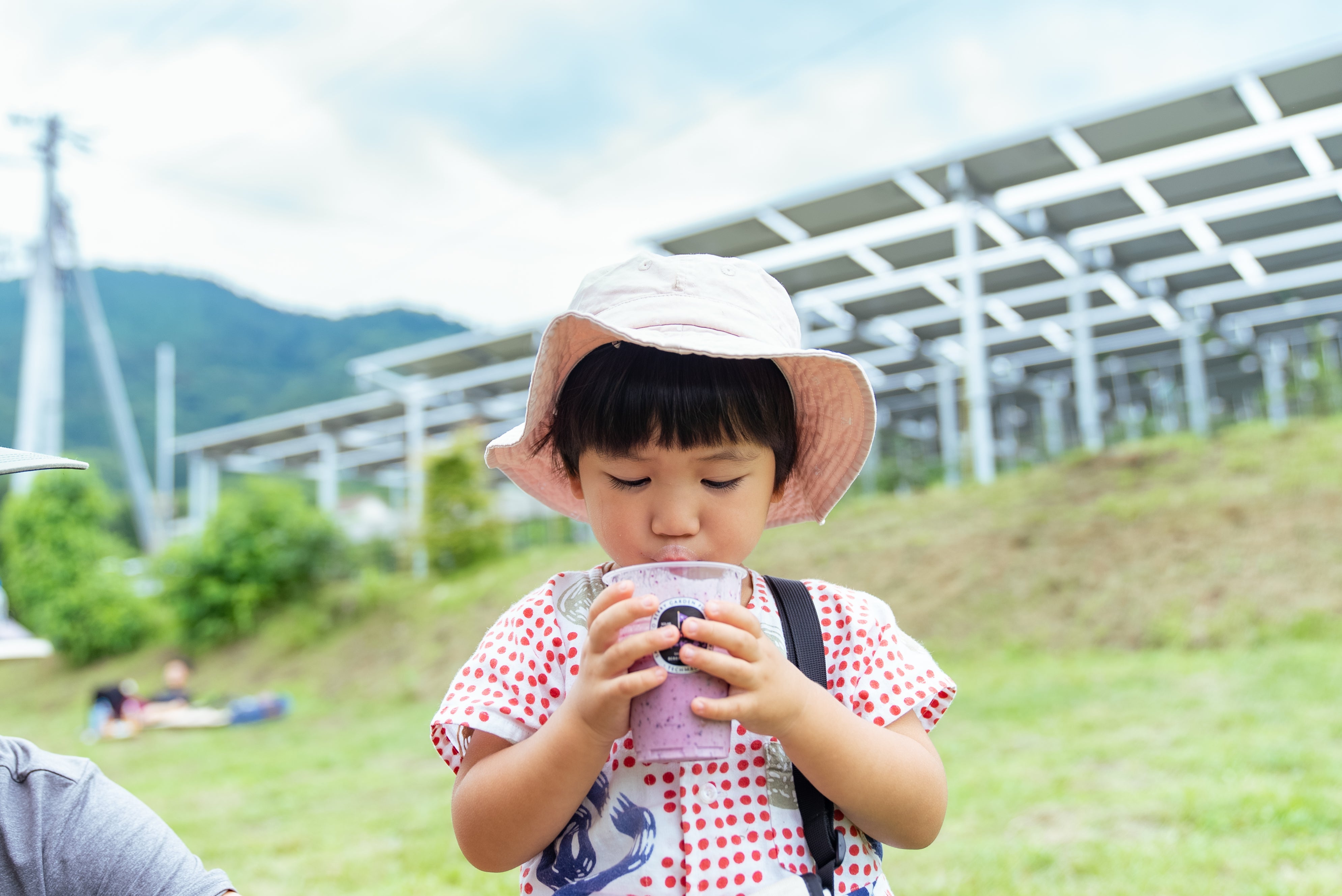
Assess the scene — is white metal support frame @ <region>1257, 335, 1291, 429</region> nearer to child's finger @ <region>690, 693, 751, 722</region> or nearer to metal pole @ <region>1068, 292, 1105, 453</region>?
metal pole @ <region>1068, 292, 1105, 453</region>

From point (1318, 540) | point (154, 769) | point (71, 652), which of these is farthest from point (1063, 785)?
point (71, 652)

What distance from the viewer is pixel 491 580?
40.8 feet

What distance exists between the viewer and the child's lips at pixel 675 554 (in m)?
1.30

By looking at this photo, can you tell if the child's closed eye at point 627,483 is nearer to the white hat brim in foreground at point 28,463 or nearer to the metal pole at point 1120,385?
the white hat brim in foreground at point 28,463

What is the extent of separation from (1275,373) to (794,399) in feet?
51.7

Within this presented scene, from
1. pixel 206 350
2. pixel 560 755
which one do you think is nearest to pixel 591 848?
pixel 560 755

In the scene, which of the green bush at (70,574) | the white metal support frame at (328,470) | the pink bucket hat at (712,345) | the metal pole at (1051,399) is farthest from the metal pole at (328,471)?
the pink bucket hat at (712,345)

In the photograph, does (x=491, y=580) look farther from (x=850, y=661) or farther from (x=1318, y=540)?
(x=850, y=661)

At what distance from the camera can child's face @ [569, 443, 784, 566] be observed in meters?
1.30

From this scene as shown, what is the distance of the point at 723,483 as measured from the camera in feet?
4.40

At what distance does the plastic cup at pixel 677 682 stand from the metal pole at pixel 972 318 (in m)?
10.1

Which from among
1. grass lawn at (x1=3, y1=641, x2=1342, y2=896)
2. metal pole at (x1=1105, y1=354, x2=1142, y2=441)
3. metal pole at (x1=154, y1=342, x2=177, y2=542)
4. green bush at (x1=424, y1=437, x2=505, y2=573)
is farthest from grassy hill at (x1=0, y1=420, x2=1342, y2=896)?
metal pole at (x1=154, y1=342, x2=177, y2=542)

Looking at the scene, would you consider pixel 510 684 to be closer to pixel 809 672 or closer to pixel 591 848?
pixel 591 848

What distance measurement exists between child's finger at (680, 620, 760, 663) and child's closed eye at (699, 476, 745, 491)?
0.89 ft
